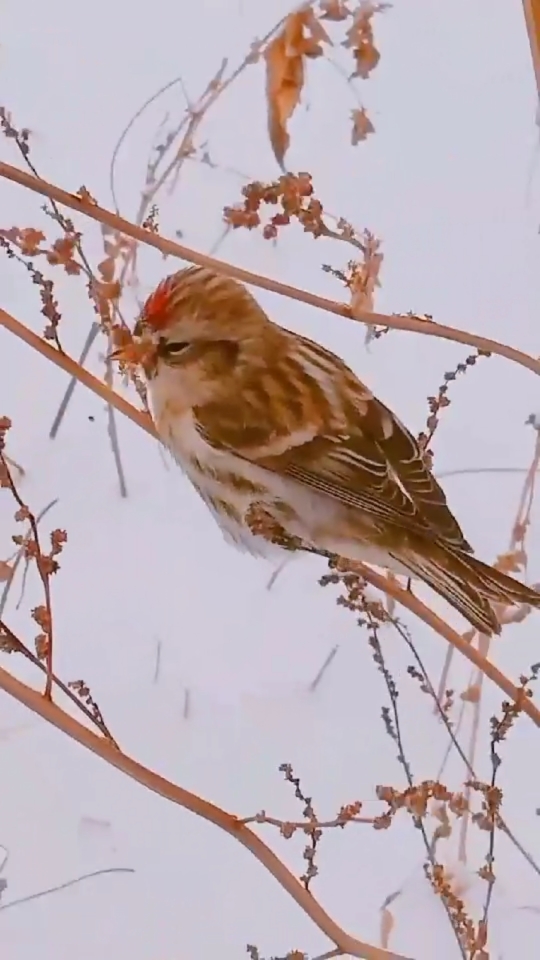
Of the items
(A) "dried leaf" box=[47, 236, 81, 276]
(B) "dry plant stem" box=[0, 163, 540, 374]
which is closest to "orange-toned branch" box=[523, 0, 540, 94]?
(B) "dry plant stem" box=[0, 163, 540, 374]

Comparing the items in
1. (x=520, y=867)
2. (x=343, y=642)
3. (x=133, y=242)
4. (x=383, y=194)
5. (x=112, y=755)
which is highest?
(x=383, y=194)

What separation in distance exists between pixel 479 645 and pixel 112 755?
35cm

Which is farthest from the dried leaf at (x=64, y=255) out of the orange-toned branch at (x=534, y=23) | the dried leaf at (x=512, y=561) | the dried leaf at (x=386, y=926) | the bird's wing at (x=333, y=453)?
the dried leaf at (x=386, y=926)

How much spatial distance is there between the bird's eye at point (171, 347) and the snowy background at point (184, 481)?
0.24 m

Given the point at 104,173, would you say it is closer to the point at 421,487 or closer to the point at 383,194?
the point at 383,194

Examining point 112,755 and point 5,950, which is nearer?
point 112,755

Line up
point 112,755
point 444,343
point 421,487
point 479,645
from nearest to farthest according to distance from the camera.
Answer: point 112,755
point 421,487
point 479,645
point 444,343

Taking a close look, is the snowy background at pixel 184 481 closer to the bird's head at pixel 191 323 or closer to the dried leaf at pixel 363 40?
the dried leaf at pixel 363 40

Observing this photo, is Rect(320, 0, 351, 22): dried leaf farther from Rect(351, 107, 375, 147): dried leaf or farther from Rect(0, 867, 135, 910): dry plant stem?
Rect(0, 867, 135, 910): dry plant stem

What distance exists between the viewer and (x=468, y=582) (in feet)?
2.10

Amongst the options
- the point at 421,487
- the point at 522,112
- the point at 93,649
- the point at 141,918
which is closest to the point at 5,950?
the point at 141,918

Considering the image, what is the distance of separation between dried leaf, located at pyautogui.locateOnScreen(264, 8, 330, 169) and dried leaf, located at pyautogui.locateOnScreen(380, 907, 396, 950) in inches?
22.0

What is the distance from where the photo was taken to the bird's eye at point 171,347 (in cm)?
64

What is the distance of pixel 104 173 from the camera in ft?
2.98
